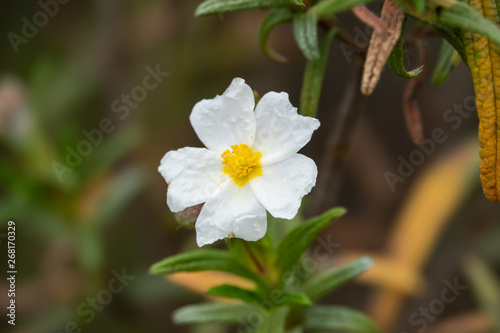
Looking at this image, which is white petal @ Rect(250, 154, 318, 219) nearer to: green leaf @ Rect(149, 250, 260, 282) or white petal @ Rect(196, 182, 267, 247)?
white petal @ Rect(196, 182, 267, 247)

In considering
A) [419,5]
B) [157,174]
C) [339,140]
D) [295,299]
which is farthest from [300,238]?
[157,174]

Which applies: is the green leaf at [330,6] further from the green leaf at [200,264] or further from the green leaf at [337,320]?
the green leaf at [337,320]

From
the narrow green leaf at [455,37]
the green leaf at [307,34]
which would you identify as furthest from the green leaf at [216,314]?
the narrow green leaf at [455,37]

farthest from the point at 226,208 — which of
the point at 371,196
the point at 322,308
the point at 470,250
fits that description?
the point at 371,196

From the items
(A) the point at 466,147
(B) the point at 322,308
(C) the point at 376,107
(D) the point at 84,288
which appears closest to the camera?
(B) the point at 322,308

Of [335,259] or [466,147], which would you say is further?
[466,147]

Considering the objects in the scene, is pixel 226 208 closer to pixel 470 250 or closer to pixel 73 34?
pixel 470 250

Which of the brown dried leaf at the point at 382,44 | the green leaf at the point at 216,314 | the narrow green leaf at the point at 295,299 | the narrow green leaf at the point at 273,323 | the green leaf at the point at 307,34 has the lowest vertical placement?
the narrow green leaf at the point at 273,323
